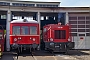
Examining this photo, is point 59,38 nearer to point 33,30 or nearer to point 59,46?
point 59,46

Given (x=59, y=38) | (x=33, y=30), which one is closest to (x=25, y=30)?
(x=33, y=30)

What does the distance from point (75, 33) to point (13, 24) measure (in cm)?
923

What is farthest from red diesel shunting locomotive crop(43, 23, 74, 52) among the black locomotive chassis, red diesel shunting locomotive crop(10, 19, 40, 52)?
red diesel shunting locomotive crop(10, 19, 40, 52)

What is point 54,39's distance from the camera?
1855 cm

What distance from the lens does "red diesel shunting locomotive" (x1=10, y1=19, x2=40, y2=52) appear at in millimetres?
16969

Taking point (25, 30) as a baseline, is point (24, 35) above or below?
below

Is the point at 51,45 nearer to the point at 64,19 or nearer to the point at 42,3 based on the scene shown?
the point at 64,19

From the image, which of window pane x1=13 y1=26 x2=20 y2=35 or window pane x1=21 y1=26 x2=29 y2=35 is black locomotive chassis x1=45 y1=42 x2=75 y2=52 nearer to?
window pane x1=21 y1=26 x2=29 y2=35

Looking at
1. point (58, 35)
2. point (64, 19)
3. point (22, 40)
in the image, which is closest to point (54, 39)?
point (58, 35)

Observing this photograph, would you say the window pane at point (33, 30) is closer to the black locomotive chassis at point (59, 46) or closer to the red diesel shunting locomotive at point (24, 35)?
the red diesel shunting locomotive at point (24, 35)

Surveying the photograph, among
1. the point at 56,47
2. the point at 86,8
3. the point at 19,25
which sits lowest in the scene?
the point at 56,47

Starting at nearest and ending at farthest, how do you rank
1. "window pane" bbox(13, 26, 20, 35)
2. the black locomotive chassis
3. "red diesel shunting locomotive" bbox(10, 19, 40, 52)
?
"red diesel shunting locomotive" bbox(10, 19, 40, 52) < "window pane" bbox(13, 26, 20, 35) < the black locomotive chassis

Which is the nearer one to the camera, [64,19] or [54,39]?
[54,39]

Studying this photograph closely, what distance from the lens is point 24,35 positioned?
17.2 metres
